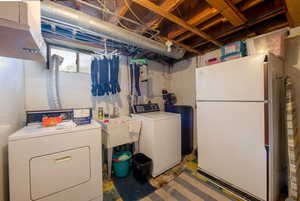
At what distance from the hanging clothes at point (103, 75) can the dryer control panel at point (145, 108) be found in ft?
2.47

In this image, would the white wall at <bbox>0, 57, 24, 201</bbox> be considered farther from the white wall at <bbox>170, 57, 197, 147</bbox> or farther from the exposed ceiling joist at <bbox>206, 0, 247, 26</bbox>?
the white wall at <bbox>170, 57, 197, 147</bbox>

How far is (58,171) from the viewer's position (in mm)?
1274

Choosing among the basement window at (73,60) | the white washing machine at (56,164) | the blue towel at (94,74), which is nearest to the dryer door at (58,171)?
the white washing machine at (56,164)

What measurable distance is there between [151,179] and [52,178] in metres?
1.42

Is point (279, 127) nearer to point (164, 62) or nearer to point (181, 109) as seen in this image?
point (181, 109)

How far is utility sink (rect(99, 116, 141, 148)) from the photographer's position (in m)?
1.91

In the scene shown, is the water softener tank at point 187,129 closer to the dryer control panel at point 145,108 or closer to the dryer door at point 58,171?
the dryer control panel at point 145,108

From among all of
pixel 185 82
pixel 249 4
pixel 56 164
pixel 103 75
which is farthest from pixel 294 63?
pixel 56 164

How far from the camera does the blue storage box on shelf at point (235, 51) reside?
1.76 m

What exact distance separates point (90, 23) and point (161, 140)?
78.4 inches

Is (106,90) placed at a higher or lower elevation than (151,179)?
higher

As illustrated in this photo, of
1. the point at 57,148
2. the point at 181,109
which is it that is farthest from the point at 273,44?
the point at 57,148

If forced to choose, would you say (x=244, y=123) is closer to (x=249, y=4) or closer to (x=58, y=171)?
(x=249, y=4)

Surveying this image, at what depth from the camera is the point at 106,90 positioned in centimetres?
220
